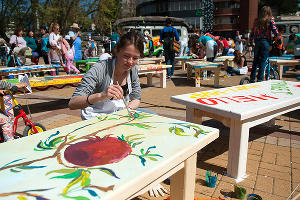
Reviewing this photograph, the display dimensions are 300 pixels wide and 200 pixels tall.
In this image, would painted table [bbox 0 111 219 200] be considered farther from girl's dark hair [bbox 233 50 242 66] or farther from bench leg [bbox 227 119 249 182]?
girl's dark hair [bbox 233 50 242 66]

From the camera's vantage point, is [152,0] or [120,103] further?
[152,0]

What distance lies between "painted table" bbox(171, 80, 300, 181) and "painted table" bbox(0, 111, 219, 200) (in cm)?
62

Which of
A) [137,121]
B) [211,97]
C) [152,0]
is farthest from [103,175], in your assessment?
[152,0]

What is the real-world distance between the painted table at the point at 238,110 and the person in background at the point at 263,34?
277cm

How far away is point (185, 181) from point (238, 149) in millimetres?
1019

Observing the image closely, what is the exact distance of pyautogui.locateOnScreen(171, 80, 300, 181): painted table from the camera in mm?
2055

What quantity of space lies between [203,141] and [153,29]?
15.7m

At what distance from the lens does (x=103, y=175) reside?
99 cm

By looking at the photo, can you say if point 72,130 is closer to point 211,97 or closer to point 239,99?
point 211,97

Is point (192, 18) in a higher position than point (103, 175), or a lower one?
higher

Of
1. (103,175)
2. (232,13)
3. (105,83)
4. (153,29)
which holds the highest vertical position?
(232,13)

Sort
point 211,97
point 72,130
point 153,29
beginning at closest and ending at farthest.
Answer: point 72,130 < point 211,97 < point 153,29

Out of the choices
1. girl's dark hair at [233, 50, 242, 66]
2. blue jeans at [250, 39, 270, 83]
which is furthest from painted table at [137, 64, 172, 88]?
girl's dark hair at [233, 50, 242, 66]

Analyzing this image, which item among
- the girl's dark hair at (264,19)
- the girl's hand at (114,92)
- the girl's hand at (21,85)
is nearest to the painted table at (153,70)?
the girl's dark hair at (264,19)
